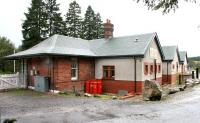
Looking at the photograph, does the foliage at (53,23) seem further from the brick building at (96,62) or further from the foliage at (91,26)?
the brick building at (96,62)

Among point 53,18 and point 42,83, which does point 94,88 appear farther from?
point 53,18

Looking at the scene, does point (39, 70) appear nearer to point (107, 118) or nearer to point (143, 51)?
point (143, 51)

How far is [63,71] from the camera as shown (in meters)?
21.4

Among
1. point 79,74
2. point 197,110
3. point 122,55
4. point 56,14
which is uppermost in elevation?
point 56,14

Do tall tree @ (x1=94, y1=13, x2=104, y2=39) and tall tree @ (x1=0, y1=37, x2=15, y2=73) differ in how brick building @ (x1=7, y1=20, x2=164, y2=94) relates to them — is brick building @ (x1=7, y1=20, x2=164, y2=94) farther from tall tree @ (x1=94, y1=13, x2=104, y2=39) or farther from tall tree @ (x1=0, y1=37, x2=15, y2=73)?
tall tree @ (x1=94, y1=13, x2=104, y2=39)

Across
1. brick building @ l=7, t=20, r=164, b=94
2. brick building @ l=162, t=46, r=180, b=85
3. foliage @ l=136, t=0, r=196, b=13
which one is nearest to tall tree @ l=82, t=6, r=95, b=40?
brick building @ l=162, t=46, r=180, b=85

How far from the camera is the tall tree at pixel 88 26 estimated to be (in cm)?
5922

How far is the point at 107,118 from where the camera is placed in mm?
10695

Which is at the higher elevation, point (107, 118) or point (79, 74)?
point (79, 74)

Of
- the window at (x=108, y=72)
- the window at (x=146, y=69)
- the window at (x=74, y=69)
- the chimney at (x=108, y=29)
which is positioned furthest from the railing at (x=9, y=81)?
the window at (x=146, y=69)

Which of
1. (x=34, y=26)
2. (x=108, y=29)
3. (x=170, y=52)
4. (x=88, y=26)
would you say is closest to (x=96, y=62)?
(x=108, y=29)

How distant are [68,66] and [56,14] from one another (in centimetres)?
3299

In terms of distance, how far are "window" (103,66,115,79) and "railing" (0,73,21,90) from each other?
856 centimetres

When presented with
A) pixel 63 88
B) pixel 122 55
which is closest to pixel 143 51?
pixel 122 55
